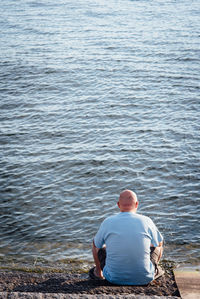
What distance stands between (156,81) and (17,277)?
1471 cm

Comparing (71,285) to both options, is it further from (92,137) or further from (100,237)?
(92,137)

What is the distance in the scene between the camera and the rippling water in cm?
1027

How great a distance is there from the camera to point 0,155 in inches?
539

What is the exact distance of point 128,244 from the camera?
250 inches

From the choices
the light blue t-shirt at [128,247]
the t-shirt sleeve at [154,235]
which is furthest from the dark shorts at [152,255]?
the light blue t-shirt at [128,247]

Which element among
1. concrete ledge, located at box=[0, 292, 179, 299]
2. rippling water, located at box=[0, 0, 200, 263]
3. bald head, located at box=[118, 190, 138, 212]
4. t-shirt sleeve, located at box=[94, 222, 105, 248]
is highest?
bald head, located at box=[118, 190, 138, 212]

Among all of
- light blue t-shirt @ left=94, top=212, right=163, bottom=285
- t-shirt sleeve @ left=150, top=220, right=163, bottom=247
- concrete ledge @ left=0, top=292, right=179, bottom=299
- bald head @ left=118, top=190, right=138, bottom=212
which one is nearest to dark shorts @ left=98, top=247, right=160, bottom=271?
t-shirt sleeve @ left=150, top=220, right=163, bottom=247

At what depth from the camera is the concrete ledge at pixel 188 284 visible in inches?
252

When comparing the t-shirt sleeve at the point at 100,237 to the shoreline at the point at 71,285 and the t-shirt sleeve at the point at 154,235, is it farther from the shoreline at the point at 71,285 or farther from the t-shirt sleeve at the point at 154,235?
the t-shirt sleeve at the point at 154,235

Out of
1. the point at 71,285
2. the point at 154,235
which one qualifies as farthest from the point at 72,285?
the point at 154,235

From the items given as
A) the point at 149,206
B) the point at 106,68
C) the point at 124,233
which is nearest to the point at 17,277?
the point at 124,233

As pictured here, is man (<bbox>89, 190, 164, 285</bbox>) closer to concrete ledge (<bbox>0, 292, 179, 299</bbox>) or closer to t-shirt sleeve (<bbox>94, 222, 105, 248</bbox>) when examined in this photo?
t-shirt sleeve (<bbox>94, 222, 105, 248</bbox>)

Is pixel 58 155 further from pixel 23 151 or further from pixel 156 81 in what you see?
pixel 156 81

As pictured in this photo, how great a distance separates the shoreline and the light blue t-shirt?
0.17m
